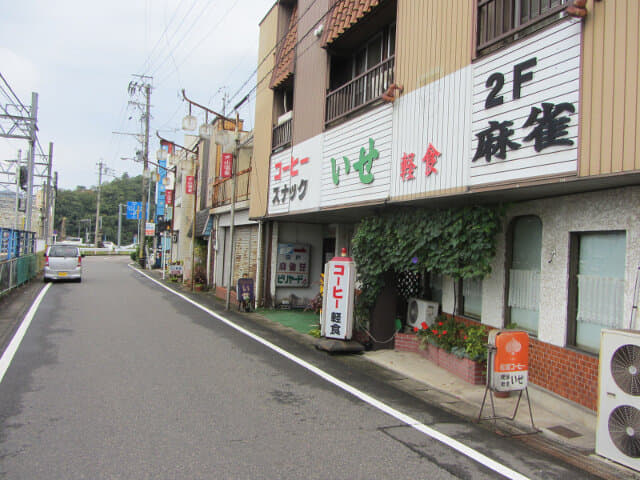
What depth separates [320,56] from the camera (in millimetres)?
12109

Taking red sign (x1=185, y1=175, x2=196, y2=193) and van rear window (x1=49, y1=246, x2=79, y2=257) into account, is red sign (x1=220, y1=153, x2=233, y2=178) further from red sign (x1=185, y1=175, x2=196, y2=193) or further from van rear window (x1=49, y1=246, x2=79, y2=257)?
van rear window (x1=49, y1=246, x2=79, y2=257)

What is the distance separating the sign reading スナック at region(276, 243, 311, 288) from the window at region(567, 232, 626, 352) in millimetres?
10772

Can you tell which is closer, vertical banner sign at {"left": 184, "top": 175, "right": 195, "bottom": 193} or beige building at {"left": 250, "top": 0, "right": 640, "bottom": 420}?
beige building at {"left": 250, "top": 0, "right": 640, "bottom": 420}

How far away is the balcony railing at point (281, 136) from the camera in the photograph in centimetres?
1413

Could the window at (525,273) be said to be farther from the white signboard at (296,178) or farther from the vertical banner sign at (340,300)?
the white signboard at (296,178)

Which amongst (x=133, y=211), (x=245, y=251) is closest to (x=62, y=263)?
(x=245, y=251)

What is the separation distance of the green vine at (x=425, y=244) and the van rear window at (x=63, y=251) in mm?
18224

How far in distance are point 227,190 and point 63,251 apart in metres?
8.95

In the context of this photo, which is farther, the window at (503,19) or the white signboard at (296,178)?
the white signboard at (296,178)

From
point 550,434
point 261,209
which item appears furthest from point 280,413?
point 261,209

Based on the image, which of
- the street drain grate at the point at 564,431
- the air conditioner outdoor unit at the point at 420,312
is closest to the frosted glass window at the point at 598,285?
the street drain grate at the point at 564,431

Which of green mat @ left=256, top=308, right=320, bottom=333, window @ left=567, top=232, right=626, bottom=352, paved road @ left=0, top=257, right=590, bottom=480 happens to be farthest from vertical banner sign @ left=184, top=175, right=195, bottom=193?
window @ left=567, top=232, right=626, bottom=352

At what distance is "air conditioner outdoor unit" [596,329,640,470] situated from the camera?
14.2 ft

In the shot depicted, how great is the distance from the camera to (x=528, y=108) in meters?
5.82
